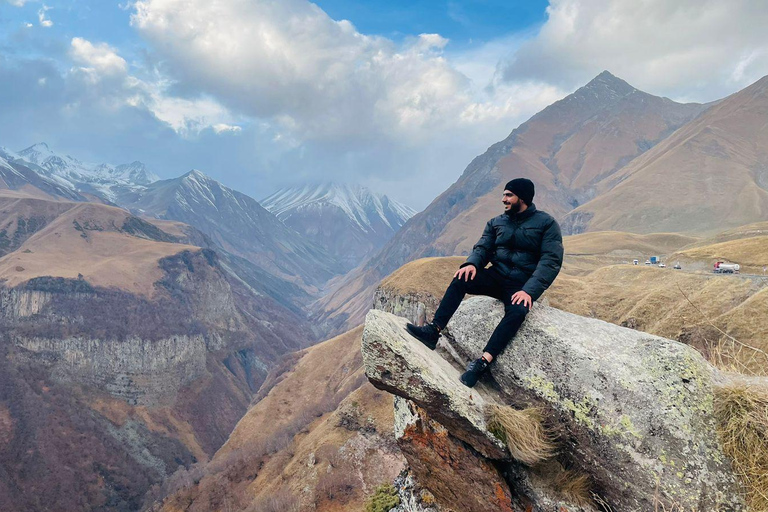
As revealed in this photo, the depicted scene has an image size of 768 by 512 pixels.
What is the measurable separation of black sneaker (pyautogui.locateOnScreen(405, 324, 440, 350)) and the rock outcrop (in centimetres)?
44

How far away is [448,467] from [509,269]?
465 cm

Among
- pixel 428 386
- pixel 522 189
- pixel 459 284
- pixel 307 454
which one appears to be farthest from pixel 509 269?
pixel 307 454

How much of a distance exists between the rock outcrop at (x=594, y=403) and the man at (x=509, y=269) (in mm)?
523

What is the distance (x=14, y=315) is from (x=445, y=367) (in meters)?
235

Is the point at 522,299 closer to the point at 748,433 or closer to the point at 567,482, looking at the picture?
the point at 567,482

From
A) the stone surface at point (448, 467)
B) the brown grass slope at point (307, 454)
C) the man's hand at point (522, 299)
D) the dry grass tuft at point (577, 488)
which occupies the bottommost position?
the brown grass slope at point (307, 454)

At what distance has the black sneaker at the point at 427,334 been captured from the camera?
9375 mm

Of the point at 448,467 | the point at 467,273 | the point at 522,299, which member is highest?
the point at 467,273

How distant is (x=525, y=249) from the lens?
8977mm

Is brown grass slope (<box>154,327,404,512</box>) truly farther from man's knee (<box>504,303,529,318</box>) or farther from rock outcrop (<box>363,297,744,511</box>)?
man's knee (<box>504,303,529,318</box>)

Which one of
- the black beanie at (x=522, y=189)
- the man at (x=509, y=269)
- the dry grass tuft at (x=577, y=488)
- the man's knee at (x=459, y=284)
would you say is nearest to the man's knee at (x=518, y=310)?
the man at (x=509, y=269)

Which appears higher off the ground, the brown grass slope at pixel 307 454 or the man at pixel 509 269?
the man at pixel 509 269

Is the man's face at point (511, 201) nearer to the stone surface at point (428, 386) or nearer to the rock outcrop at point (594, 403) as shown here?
the rock outcrop at point (594, 403)

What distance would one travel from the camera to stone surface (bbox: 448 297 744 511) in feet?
21.3
